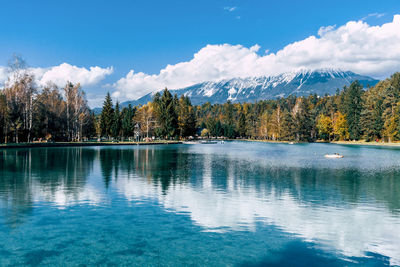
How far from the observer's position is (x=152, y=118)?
117 meters

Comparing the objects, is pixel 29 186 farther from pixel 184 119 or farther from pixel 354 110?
pixel 354 110

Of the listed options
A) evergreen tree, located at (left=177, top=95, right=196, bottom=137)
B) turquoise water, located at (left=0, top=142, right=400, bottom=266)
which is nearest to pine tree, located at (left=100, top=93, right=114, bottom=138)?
evergreen tree, located at (left=177, top=95, right=196, bottom=137)

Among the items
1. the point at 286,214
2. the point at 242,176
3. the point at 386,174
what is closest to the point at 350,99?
the point at 386,174

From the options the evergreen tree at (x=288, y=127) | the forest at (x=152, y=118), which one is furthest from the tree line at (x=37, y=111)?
the evergreen tree at (x=288, y=127)

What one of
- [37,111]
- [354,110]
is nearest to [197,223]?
[37,111]

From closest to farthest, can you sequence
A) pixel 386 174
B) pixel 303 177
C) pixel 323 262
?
pixel 323 262
pixel 303 177
pixel 386 174

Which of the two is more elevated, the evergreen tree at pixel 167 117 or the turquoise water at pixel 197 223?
the evergreen tree at pixel 167 117

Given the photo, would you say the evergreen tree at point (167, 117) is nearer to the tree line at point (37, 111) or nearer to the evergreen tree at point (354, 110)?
the tree line at point (37, 111)

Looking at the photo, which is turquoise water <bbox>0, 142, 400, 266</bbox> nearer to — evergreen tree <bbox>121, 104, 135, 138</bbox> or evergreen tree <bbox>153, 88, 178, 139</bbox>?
evergreen tree <bbox>153, 88, 178, 139</bbox>

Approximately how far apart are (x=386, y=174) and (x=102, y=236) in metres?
28.0

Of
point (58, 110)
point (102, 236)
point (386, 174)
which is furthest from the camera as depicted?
point (58, 110)

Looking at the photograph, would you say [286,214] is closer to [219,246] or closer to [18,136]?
[219,246]

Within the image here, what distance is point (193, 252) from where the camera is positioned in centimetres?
1030

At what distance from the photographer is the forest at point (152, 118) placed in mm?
66188
